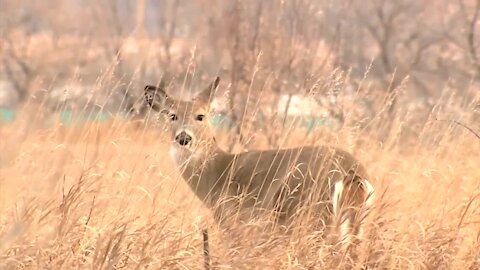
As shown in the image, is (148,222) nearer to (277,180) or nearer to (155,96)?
(277,180)

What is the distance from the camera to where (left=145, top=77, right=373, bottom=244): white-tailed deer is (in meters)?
4.26

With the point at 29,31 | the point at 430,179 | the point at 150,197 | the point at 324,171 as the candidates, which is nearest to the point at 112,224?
the point at 150,197

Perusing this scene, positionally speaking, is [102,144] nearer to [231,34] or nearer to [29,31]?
[231,34]

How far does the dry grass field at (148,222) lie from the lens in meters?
3.47

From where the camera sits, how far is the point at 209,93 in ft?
18.5

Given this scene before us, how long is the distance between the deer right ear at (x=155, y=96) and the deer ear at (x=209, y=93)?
1.10 feet

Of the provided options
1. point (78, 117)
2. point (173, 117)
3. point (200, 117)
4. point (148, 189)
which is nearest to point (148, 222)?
point (148, 189)

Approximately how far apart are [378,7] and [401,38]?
828 millimetres

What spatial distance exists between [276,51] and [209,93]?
14.3ft

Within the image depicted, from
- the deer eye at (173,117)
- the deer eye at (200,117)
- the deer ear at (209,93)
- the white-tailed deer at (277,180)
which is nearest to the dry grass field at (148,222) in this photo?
the white-tailed deer at (277,180)

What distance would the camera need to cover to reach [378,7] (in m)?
15.1

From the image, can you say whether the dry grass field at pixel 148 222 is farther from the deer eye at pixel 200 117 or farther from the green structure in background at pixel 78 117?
the deer eye at pixel 200 117

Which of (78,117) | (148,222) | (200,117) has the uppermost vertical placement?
(78,117)

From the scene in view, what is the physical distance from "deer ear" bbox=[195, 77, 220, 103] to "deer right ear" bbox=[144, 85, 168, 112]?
1.10ft
